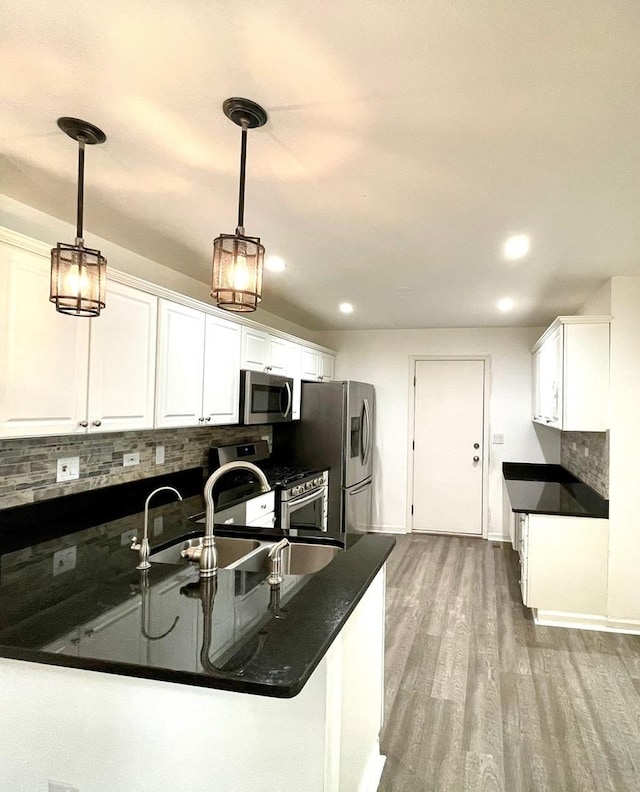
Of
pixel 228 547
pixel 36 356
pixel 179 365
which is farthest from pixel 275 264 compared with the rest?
pixel 228 547

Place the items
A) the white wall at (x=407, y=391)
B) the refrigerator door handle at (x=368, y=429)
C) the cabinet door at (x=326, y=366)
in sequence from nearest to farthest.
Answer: the refrigerator door handle at (x=368, y=429)
the cabinet door at (x=326, y=366)
the white wall at (x=407, y=391)

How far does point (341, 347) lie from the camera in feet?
21.0

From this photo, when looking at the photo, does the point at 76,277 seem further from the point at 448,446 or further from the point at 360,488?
the point at 448,446

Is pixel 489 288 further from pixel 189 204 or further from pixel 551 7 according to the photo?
pixel 551 7

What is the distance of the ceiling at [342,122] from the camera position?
1245mm

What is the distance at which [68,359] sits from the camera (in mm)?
2246

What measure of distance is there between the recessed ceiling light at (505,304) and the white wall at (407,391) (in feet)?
4.03

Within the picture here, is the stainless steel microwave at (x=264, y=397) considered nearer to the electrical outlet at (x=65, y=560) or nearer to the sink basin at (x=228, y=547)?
the sink basin at (x=228, y=547)

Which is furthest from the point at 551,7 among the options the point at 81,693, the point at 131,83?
the point at 81,693

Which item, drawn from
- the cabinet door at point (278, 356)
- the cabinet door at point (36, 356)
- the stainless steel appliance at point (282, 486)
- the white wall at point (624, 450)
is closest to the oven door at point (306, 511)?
the stainless steel appliance at point (282, 486)

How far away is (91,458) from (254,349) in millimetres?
1583

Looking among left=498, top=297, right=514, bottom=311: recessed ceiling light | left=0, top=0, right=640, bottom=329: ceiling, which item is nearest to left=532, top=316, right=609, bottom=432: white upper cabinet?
left=0, top=0, right=640, bottom=329: ceiling

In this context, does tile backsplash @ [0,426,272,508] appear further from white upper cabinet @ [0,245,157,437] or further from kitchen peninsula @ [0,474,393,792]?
kitchen peninsula @ [0,474,393,792]

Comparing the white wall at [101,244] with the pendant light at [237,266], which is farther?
the white wall at [101,244]
